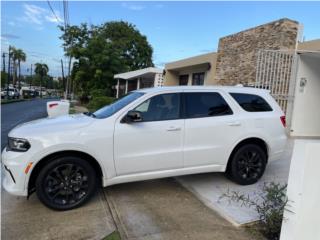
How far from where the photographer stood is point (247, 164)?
17.5 ft

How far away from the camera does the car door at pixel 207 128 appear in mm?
4816

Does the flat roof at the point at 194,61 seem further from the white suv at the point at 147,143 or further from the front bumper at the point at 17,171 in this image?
the front bumper at the point at 17,171

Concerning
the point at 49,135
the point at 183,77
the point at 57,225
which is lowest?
the point at 57,225

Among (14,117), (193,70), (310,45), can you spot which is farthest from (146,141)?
(193,70)

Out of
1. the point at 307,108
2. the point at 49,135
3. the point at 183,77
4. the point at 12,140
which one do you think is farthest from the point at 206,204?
the point at 183,77

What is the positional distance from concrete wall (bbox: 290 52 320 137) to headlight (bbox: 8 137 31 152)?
942 centimetres

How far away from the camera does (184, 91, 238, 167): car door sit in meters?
4.82

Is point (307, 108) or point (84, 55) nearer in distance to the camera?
point (307, 108)

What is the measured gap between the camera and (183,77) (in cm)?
2141

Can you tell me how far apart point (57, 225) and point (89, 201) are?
0.79 meters

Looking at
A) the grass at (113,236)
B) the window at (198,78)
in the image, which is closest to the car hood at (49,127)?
the grass at (113,236)

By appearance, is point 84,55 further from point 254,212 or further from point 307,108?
point 254,212

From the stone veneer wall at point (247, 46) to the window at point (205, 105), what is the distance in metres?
7.40

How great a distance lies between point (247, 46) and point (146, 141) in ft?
33.4
